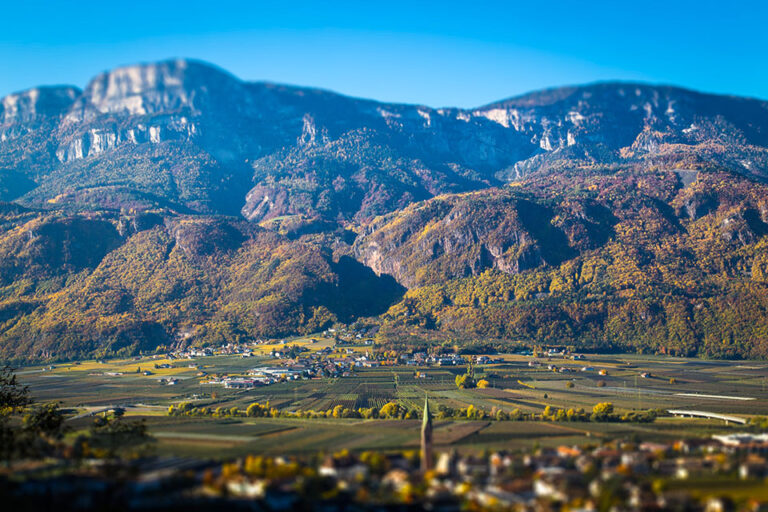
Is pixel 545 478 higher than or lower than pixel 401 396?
higher

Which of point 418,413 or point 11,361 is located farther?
point 11,361

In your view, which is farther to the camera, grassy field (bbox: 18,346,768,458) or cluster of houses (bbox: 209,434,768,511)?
grassy field (bbox: 18,346,768,458)

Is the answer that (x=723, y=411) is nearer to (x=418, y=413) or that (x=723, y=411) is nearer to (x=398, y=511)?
(x=418, y=413)

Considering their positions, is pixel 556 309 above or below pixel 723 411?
above

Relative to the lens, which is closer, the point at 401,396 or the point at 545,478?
the point at 545,478

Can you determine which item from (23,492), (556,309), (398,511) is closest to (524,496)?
(398,511)

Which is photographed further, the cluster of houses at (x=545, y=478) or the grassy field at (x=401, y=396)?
the grassy field at (x=401, y=396)

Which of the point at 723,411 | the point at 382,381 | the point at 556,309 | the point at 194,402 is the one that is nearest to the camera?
the point at 723,411

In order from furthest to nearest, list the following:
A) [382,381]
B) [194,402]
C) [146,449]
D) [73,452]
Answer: [382,381] < [194,402] < [146,449] < [73,452]
